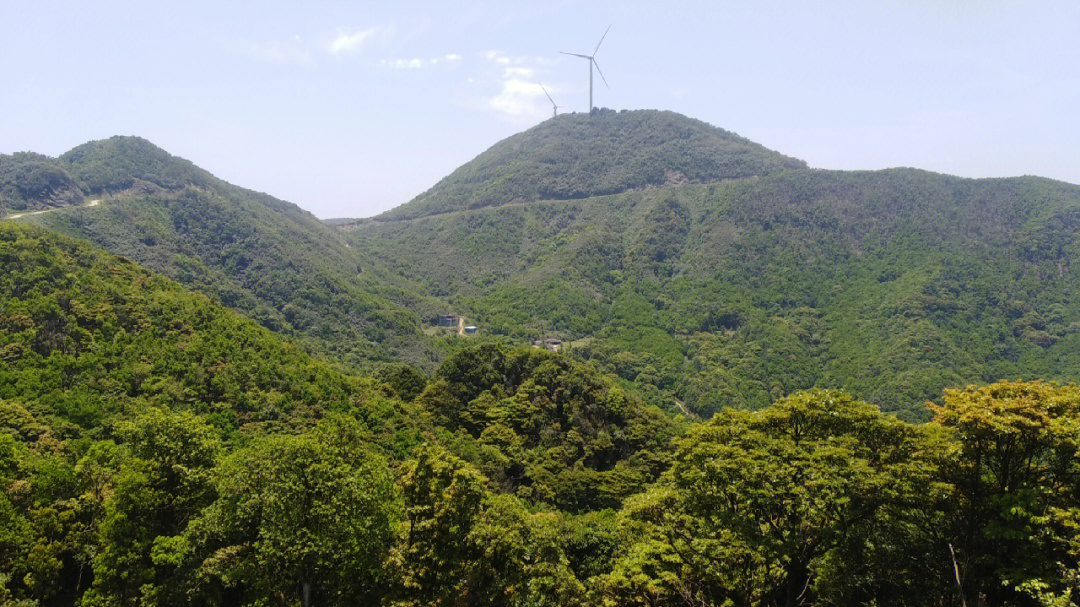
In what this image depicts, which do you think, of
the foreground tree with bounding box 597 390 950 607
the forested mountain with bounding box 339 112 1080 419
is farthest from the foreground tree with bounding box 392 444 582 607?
the forested mountain with bounding box 339 112 1080 419

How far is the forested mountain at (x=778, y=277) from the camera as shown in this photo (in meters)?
104

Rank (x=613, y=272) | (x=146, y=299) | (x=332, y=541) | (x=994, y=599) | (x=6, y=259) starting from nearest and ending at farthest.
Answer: (x=994, y=599) < (x=332, y=541) < (x=6, y=259) < (x=146, y=299) < (x=613, y=272)

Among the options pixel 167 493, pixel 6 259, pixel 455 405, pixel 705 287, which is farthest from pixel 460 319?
pixel 167 493

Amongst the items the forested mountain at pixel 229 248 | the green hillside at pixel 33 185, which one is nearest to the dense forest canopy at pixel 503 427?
the green hillside at pixel 33 185

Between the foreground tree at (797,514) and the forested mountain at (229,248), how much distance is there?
7582 centimetres

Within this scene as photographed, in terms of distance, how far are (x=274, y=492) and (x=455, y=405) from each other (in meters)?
35.9

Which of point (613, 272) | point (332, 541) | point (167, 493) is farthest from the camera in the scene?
point (613, 272)

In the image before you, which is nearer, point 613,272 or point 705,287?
point 705,287

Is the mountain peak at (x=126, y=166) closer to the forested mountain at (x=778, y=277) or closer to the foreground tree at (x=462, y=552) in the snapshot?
the forested mountain at (x=778, y=277)

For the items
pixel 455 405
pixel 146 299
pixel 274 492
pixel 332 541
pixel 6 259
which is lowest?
pixel 455 405

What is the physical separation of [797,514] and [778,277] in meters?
133

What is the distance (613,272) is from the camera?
509 ft

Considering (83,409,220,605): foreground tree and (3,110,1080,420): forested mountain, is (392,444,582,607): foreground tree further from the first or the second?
(3,110,1080,420): forested mountain

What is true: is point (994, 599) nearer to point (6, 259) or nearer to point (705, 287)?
point (6, 259)
